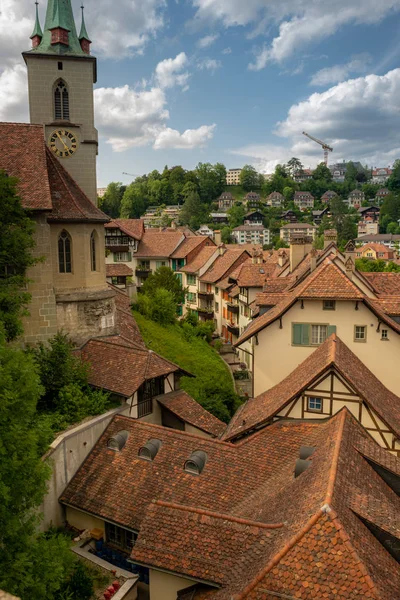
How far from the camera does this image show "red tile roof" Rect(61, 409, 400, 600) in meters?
9.83

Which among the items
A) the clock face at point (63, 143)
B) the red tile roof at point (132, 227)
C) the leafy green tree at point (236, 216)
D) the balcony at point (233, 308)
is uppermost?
the leafy green tree at point (236, 216)

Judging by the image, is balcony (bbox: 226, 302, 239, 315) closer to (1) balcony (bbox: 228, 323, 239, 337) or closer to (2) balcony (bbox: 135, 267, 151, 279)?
(1) balcony (bbox: 228, 323, 239, 337)

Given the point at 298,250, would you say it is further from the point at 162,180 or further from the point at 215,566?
the point at 162,180

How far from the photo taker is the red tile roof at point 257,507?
983 centimetres

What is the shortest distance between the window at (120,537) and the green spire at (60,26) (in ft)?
83.2

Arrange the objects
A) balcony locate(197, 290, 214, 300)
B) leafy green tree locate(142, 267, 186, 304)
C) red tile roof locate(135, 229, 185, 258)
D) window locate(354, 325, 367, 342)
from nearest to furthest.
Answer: window locate(354, 325, 367, 342) < leafy green tree locate(142, 267, 186, 304) < balcony locate(197, 290, 214, 300) < red tile roof locate(135, 229, 185, 258)

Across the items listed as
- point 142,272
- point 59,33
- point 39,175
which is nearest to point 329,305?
point 39,175

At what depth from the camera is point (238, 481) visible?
1628 cm

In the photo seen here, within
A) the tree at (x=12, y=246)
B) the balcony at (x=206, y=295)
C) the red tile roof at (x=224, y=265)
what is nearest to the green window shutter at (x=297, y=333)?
the tree at (x=12, y=246)

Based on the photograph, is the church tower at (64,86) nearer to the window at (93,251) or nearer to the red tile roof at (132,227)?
the window at (93,251)

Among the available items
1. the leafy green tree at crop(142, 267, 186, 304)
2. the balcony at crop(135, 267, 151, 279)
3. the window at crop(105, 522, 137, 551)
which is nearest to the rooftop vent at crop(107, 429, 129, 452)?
the window at crop(105, 522, 137, 551)

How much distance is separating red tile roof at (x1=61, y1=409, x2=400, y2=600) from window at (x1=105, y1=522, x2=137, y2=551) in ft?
3.11

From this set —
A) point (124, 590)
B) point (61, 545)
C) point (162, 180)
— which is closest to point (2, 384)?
point (61, 545)

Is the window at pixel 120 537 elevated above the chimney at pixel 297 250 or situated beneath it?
situated beneath
